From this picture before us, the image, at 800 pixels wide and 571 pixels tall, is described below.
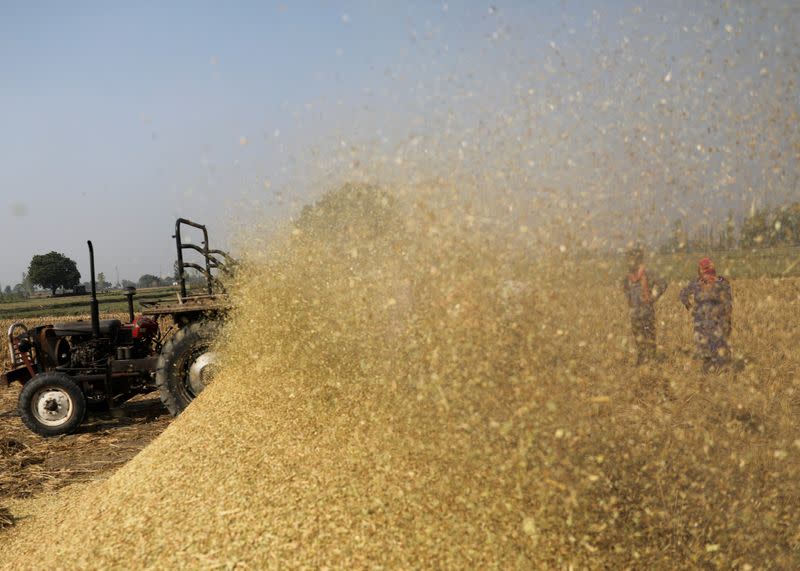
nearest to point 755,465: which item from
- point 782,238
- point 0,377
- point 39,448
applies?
point 782,238

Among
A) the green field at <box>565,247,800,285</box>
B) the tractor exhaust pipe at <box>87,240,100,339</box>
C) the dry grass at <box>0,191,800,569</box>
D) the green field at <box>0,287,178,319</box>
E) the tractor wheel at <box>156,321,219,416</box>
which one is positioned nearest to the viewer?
the dry grass at <box>0,191,800,569</box>

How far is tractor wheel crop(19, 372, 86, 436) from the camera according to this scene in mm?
6172

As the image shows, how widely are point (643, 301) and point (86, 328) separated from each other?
587cm

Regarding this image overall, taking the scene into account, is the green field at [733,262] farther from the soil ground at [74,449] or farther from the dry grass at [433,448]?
the soil ground at [74,449]

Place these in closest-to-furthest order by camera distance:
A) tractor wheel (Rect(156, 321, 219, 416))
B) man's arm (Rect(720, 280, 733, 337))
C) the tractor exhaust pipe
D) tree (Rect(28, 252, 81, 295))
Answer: man's arm (Rect(720, 280, 733, 337))
tractor wheel (Rect(156, 321, 219, 416))
the tractor exhaust pipe
tree (Rect(28, 252, 81, 295))

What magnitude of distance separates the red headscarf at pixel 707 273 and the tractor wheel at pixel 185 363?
452 cm

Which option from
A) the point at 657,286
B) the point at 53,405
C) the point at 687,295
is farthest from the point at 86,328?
the point at 687,295

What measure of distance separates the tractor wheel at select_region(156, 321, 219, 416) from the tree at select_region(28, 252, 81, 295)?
81.2m

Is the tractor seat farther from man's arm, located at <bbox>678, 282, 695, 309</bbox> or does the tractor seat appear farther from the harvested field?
man's arm, located at <bbox>678, 282, 695, 309</bbox>

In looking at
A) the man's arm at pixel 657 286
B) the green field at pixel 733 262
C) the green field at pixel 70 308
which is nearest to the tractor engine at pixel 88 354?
the green field at pixel 733 262

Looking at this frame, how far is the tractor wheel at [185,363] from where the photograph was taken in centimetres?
573

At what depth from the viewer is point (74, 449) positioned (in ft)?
18.9

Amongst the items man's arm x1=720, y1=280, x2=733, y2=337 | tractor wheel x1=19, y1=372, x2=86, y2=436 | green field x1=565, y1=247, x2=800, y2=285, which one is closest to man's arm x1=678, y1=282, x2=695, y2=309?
man's arm x1=720, y1=280, x2=733, y2=337

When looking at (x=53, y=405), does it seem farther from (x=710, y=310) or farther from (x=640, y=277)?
(x=710, y=310)
